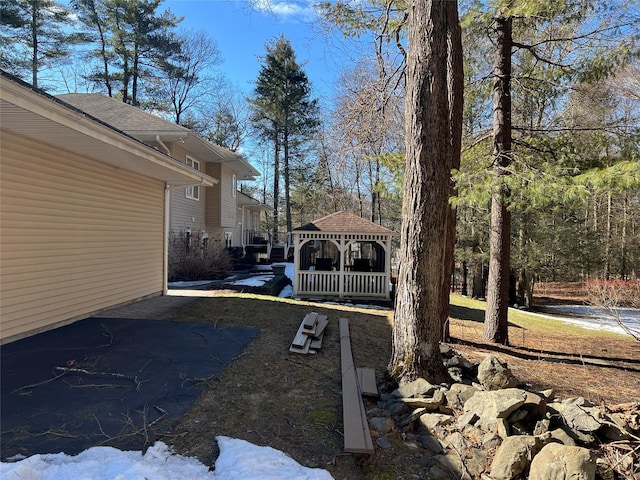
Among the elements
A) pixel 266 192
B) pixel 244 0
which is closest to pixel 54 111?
pixel 244 0

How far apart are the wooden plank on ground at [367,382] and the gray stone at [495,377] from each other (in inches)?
45.7

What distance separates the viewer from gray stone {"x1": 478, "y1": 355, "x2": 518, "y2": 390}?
3972 mm

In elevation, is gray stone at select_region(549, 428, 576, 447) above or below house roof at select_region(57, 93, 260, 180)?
below

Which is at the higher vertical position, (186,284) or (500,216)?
(500,216)

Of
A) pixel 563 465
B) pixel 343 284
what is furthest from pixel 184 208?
pixel 563 465

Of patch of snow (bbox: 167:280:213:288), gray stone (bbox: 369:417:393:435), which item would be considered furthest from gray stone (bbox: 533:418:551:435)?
patch of snow (bbox: 167:280:213:288)

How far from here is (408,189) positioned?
4520 mm

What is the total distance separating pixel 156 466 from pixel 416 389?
2.53 m

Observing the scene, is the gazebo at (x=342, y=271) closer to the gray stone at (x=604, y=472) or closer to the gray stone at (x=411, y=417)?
the gray stone at (x=411, y=417)

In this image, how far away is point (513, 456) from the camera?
9.00ft

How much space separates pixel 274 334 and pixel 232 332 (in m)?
0.72

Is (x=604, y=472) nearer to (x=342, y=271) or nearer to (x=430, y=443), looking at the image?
(x=430, y=443)

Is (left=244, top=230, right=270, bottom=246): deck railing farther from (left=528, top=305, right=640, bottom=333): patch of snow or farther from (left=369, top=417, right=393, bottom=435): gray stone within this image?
(left=369, top=417, right=393, bottom=435): gray stone

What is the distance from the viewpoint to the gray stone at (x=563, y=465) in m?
2.51
